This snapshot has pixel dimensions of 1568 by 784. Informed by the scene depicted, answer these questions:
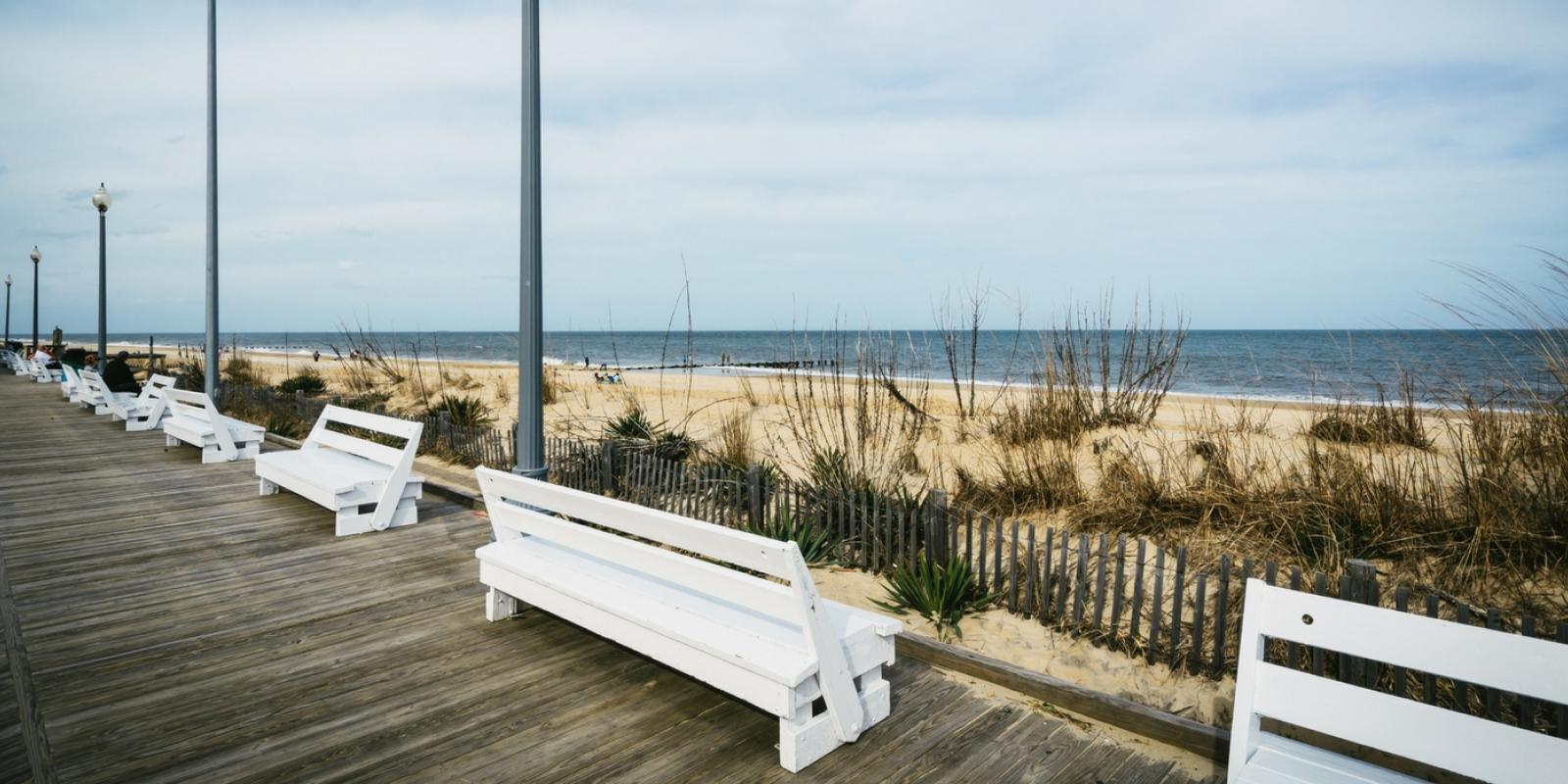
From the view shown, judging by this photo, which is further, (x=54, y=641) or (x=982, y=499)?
(x=982, y=499)

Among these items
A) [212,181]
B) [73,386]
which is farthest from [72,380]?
[212,181]

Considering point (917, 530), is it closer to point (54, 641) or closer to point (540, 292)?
point (540, 292)

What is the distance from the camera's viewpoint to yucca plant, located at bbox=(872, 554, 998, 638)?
4.55 metres

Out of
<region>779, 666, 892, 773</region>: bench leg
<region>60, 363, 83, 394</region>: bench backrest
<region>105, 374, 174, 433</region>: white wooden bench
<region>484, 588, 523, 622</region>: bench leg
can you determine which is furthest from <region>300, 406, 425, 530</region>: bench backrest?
<region>60, 363, 83, 394</region>: bench backrest

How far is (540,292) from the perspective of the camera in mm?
4504

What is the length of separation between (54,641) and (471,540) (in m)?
2.12

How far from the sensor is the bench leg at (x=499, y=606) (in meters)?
3.82

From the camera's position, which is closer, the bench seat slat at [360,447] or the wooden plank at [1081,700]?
the wooden plank at [1081,700]

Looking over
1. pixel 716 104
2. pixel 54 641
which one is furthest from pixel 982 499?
pixel 716 104

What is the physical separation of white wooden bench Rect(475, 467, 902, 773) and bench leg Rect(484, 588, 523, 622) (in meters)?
0.32

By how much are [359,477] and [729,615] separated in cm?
400

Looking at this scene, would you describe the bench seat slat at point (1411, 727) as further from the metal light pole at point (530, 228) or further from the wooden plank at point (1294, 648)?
the metal light pole at point (530, 228)

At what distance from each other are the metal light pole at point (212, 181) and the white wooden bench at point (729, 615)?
9.44 m

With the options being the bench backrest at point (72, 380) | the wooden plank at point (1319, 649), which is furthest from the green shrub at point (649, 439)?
the bench backrest at point (72, 380)
